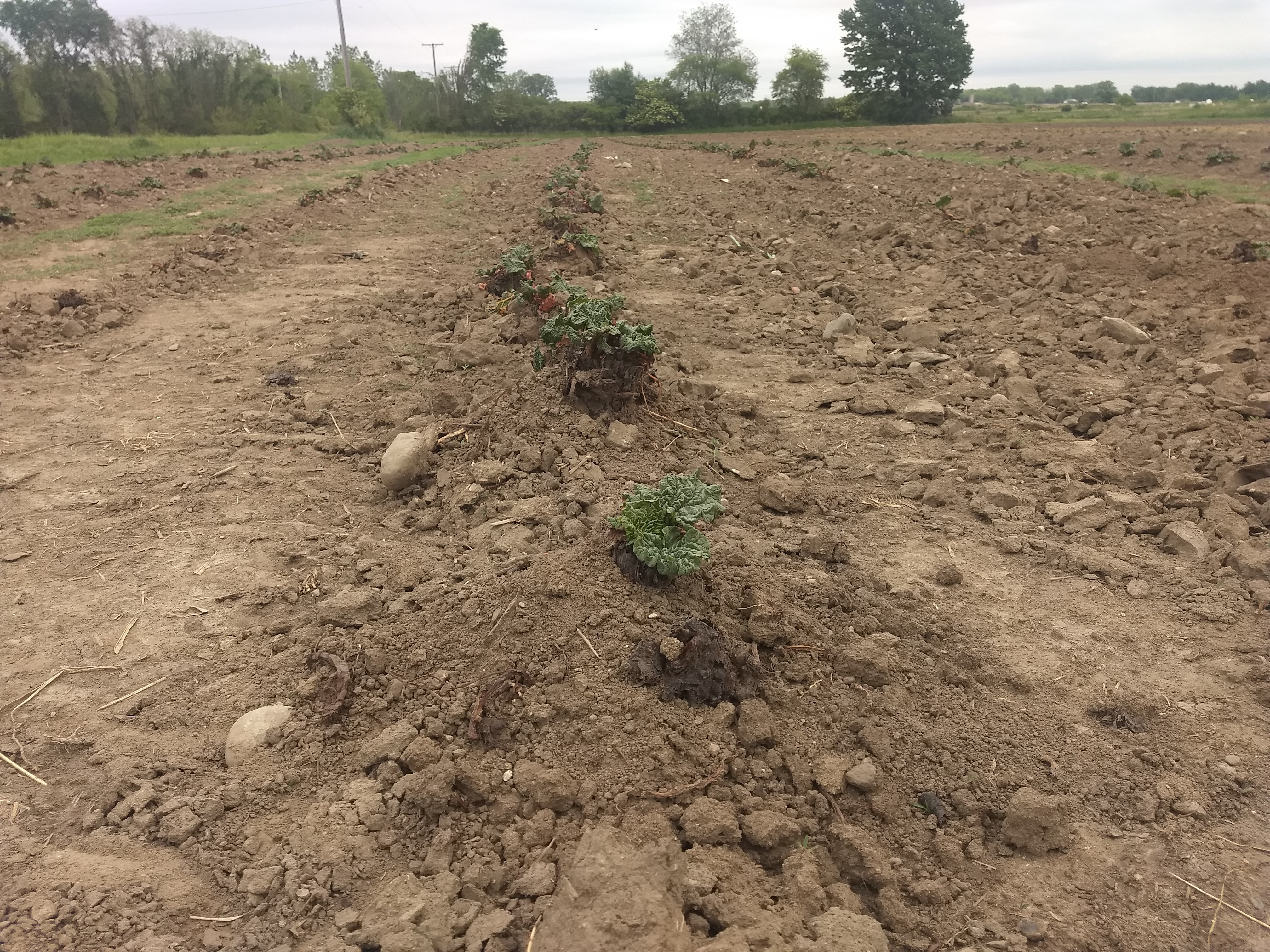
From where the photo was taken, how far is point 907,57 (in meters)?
45.2

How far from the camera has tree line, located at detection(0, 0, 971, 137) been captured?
118 ft

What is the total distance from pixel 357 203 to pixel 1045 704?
14687 mm

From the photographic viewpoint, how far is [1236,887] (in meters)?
2.45

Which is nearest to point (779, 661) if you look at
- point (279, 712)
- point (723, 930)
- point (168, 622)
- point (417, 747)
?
point (723, 930)

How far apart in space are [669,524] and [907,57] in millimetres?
50983

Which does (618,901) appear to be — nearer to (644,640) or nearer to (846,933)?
(846,933)

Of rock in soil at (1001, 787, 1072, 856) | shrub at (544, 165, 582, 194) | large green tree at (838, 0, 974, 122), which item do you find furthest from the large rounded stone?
large green tree at (838, 0, 974, 122)

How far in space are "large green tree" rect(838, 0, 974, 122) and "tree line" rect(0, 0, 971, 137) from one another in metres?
0.08

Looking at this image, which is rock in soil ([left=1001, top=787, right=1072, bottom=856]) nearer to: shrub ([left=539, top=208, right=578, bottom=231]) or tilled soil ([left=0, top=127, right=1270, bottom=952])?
tilled soil ([left=0, top=127, right=1270, bottom=952])

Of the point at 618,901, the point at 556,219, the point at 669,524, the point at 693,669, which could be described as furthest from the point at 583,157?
the point at 618,901

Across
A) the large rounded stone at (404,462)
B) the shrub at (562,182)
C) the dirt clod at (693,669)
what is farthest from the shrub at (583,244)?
the dirt clod at (693,669)

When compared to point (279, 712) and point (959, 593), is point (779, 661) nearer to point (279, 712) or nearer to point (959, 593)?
point (959, 593)

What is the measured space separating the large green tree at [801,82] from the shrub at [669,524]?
5183 cm

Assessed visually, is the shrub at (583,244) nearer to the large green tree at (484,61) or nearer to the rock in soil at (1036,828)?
the rock in soil at (1036,828)
